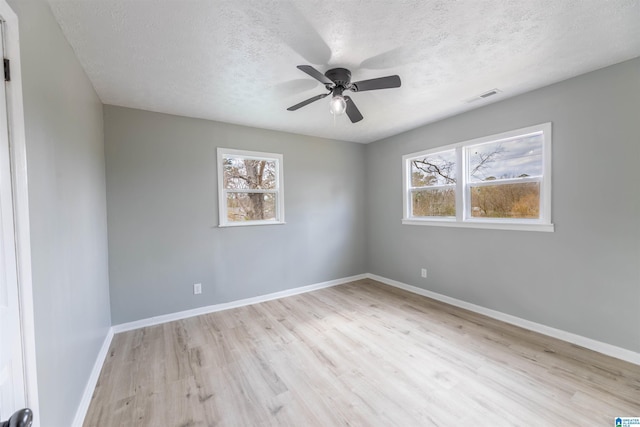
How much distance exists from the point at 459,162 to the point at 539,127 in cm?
86

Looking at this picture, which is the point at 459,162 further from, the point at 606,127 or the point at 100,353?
the point at 100,353

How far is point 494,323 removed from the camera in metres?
2.86

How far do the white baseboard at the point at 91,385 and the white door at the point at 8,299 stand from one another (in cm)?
88

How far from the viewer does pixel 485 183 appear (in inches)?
123

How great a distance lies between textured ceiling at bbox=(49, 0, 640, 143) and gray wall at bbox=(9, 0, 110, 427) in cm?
35

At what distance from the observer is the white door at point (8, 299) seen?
930mm

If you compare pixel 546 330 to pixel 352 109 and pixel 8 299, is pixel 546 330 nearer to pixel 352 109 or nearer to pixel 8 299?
pixel 352 109

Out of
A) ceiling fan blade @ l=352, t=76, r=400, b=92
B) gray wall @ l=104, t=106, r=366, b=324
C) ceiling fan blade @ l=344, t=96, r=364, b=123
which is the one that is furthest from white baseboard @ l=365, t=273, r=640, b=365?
ceiling fan blade @ l=352, t=76, r=400, b=92

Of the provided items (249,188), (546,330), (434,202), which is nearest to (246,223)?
(249,188)

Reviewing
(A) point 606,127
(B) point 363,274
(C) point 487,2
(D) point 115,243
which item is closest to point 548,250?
(A) point 606,127

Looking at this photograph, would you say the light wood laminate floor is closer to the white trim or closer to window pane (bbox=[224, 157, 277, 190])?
the white trim

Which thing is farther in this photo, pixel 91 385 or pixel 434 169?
pixel 434 169

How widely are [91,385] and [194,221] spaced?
5.84ft

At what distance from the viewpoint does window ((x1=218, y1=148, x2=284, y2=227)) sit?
3430mm
